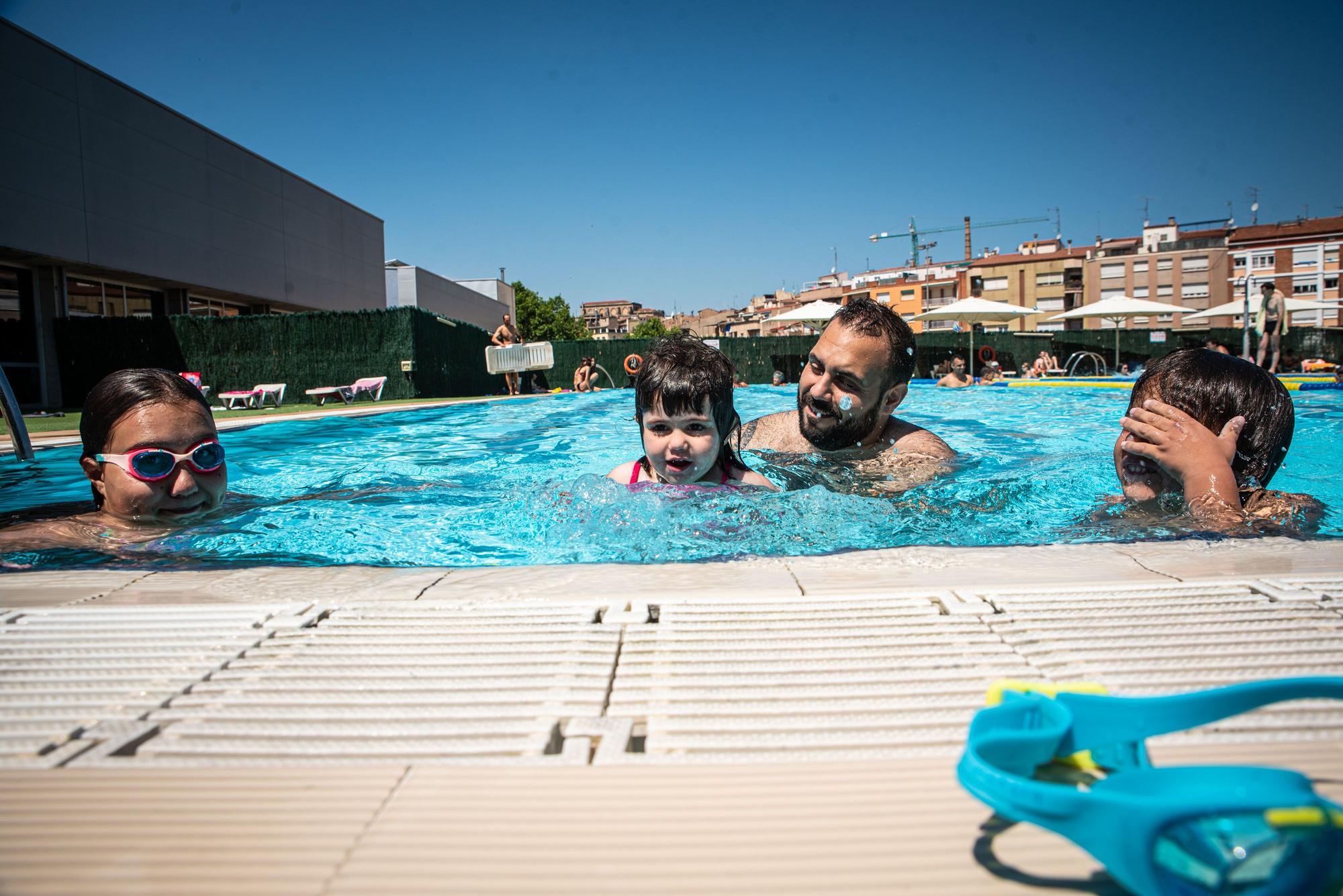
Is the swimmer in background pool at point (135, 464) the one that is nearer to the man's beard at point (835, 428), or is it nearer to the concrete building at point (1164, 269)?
the man's beard at point (835, 428)

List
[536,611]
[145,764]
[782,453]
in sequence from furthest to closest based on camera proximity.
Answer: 1. [782,453]
2. [536,611]
3. [145,764]

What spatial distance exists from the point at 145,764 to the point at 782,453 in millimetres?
4048

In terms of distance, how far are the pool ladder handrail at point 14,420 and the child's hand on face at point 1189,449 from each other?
16.3 ft

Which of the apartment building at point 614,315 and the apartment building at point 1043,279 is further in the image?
the apartment building at point 614,315

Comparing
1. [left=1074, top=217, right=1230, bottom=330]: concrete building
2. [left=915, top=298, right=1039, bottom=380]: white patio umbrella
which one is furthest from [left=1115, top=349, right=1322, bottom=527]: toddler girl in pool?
[left=1074, top=217, right=1230, bottom=330]: concrete building

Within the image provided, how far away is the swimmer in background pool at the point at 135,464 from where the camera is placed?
3.18 meters

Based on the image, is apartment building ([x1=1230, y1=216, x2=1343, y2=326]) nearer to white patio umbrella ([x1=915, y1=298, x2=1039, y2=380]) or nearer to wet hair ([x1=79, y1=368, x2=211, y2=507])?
white patio umbrella ([x1=915, y1=298, x2=1039, y2=380])

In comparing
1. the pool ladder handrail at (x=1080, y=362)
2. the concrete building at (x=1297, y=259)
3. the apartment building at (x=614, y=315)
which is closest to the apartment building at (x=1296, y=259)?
the concrete building at (x=1297, y=259)

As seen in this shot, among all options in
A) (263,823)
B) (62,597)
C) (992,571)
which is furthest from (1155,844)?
(62,597)

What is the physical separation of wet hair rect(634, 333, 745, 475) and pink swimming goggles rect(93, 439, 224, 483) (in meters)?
1.98

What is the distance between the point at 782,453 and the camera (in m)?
4.78

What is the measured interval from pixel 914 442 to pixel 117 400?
13.1 ft

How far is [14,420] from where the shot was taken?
3717 mm

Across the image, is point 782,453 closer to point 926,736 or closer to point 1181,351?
point 1181,351
